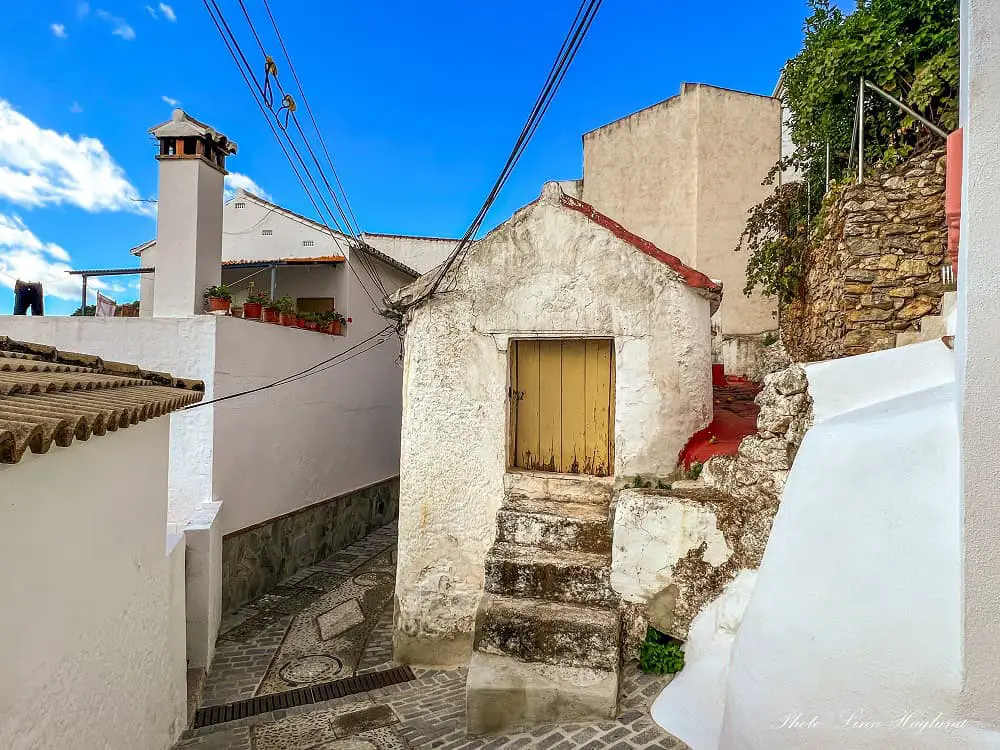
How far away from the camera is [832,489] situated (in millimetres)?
3326

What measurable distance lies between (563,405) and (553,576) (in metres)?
1.70

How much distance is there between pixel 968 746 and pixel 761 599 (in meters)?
1.09

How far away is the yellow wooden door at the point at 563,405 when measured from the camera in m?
5.55

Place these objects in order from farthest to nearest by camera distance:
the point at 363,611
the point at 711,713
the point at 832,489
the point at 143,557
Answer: the point at 363,611
the point at 143,557
the point at 711,713
the point at 832,489

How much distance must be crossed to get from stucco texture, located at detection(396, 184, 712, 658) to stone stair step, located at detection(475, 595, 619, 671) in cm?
103

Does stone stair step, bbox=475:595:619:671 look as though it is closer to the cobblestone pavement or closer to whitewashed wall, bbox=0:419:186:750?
the cobblestone pavement

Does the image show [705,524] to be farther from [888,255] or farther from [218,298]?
[218,298]

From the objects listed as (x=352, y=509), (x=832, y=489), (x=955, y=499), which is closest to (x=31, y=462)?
(x=832, y=489)

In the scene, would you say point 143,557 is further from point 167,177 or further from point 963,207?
point 167,177

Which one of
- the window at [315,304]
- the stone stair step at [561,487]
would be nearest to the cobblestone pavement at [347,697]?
the stone stair step at [561,487]

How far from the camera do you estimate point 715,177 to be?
40.4 feet

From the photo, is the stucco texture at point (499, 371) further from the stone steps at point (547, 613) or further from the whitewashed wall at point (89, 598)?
the whitewashed wall at point (89, 598)

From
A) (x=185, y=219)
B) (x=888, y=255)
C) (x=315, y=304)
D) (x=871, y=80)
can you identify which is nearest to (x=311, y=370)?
(x=315, y=304)

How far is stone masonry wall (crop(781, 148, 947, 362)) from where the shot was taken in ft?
17.7
